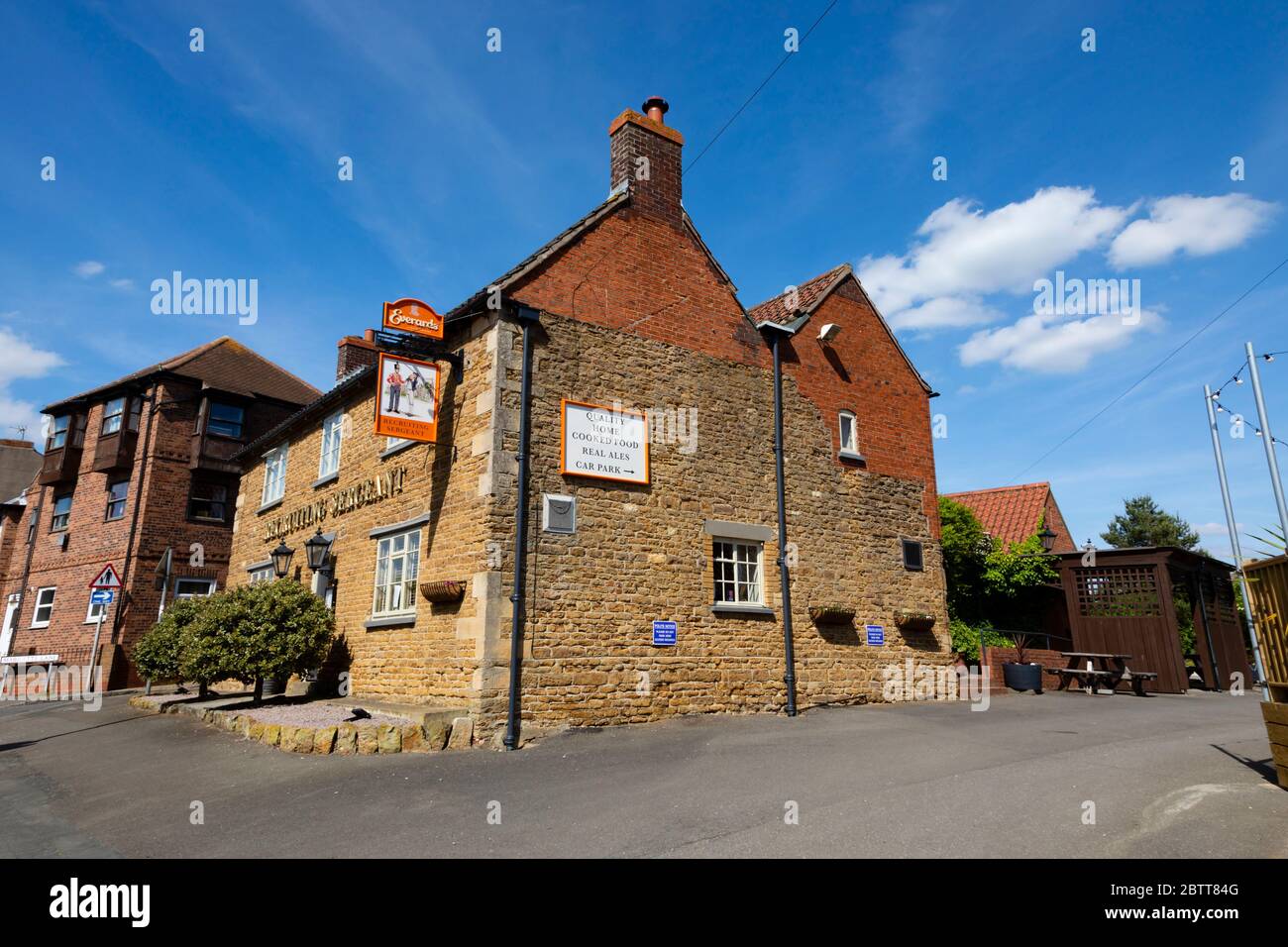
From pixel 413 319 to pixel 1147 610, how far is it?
1912 centimetres

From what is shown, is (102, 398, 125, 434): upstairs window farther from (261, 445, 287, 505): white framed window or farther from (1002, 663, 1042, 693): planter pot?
(1002, 663, 1042, 693): planter pot

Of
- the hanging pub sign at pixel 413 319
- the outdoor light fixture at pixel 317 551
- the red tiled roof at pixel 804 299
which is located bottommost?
the outdoor light fixture at pixel 317 551

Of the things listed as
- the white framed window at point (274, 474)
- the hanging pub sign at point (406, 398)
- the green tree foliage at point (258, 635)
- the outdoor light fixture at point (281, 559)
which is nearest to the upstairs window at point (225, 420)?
the white framed window at point (274, 474)

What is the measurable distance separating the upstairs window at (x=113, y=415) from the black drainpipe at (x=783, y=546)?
23285 millimetres

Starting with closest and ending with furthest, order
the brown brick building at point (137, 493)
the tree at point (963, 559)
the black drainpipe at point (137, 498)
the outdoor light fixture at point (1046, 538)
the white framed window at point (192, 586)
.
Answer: the tree at point (963, 559)
the outdoor light fixture at point (1046, 538)
the black drainpipe at point (137, 498)
the brown brick building at point (137, 493)
the white framed window at point (192, 586)

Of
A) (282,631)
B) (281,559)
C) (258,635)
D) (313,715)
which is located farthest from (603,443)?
(281,559)

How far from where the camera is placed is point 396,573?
13164mm

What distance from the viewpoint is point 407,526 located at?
12.8m

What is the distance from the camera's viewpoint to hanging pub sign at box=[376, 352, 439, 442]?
1141 cm

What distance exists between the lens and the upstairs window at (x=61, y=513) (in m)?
27.2

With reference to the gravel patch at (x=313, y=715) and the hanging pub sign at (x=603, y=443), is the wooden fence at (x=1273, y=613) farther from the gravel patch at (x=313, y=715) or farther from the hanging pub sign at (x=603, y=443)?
the gravel patch at (x=313, y=715)

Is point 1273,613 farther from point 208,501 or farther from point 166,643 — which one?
point 208,501
